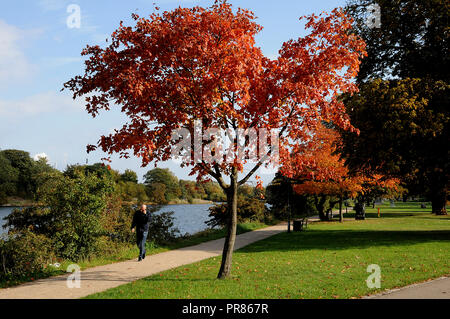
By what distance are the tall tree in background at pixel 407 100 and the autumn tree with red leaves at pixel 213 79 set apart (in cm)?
713

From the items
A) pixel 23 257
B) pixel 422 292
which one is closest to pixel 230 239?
pixel 422 292

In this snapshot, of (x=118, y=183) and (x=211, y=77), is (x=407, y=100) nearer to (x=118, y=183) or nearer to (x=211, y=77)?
(x=211, y=77)

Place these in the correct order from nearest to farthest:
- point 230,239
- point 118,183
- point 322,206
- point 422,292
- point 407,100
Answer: point 422,292 → point 230,239 → point 407,100 → point 322,206 → point 118,183

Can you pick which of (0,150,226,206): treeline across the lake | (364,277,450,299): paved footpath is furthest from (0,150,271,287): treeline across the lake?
(0,150,226,206): treeline across the lake

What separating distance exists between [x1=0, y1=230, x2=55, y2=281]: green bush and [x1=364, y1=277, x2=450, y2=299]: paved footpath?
9.29 meters

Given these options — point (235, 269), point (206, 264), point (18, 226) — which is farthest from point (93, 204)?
point (235, 269)

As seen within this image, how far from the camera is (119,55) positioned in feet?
29.3

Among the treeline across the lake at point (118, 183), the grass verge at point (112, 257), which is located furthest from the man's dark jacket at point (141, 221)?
the treeline across the lake at point (118, 183)

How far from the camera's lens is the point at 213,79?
8234 millimetres

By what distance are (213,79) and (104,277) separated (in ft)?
20.7

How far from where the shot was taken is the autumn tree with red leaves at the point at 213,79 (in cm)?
833

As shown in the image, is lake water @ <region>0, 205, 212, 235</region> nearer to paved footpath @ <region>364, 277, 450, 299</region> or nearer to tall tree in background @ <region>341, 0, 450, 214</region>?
tall tree in background @ <region>341, 0, 450, 214</region>

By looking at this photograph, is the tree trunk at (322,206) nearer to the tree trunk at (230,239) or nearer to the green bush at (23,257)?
the tree trunk at (230,239)

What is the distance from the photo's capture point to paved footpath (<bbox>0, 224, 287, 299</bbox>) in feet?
27.5
